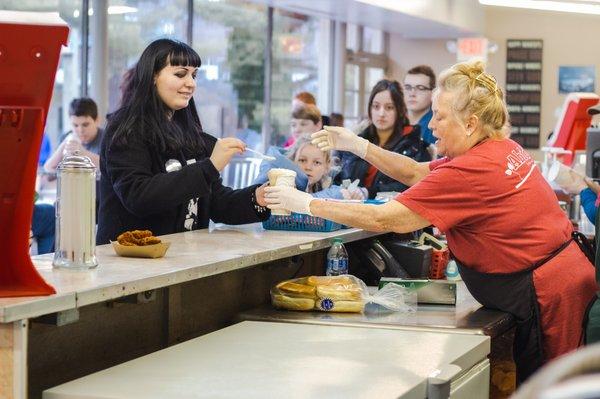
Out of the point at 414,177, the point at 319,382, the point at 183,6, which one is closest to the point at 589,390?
the point at 319,382

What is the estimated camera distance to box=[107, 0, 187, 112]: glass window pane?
349 inches

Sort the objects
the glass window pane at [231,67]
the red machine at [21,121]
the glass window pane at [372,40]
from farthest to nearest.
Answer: the glass window pane at [372,40] → the glass window pane at [231,67] → the red machine at [21,121]

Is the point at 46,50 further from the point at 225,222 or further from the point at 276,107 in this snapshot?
the point at 276,107

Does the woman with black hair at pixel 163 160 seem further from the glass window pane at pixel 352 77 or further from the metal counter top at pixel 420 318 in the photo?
the glass window pane at pixel 352 77

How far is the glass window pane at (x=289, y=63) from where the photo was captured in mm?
11953

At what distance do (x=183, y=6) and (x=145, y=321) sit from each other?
290 inches

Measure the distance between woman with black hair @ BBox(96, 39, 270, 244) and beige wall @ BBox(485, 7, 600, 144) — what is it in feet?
38.9

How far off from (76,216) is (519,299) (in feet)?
4.83

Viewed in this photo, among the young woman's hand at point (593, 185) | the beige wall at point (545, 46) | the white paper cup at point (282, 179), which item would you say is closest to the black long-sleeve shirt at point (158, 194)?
the white paper cup at point (282, 179)

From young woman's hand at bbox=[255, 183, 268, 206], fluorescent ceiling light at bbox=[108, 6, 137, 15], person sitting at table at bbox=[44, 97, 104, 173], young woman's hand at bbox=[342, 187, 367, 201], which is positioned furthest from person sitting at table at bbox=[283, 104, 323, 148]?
young woman's hand at bbox=[255, 183, 268, 206]

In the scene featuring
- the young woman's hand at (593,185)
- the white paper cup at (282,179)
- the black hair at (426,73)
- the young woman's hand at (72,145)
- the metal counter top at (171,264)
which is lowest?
the metal counter top at (171,264)

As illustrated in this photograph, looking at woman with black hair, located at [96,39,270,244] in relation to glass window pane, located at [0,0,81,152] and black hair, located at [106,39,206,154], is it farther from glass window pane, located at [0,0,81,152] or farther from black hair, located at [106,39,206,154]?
glass window pane, located at [0,0,81,152]

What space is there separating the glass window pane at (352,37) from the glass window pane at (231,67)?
2.16m

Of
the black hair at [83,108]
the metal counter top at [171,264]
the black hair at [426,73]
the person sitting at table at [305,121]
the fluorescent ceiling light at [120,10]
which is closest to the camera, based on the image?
the metal counter top at [171,264]
